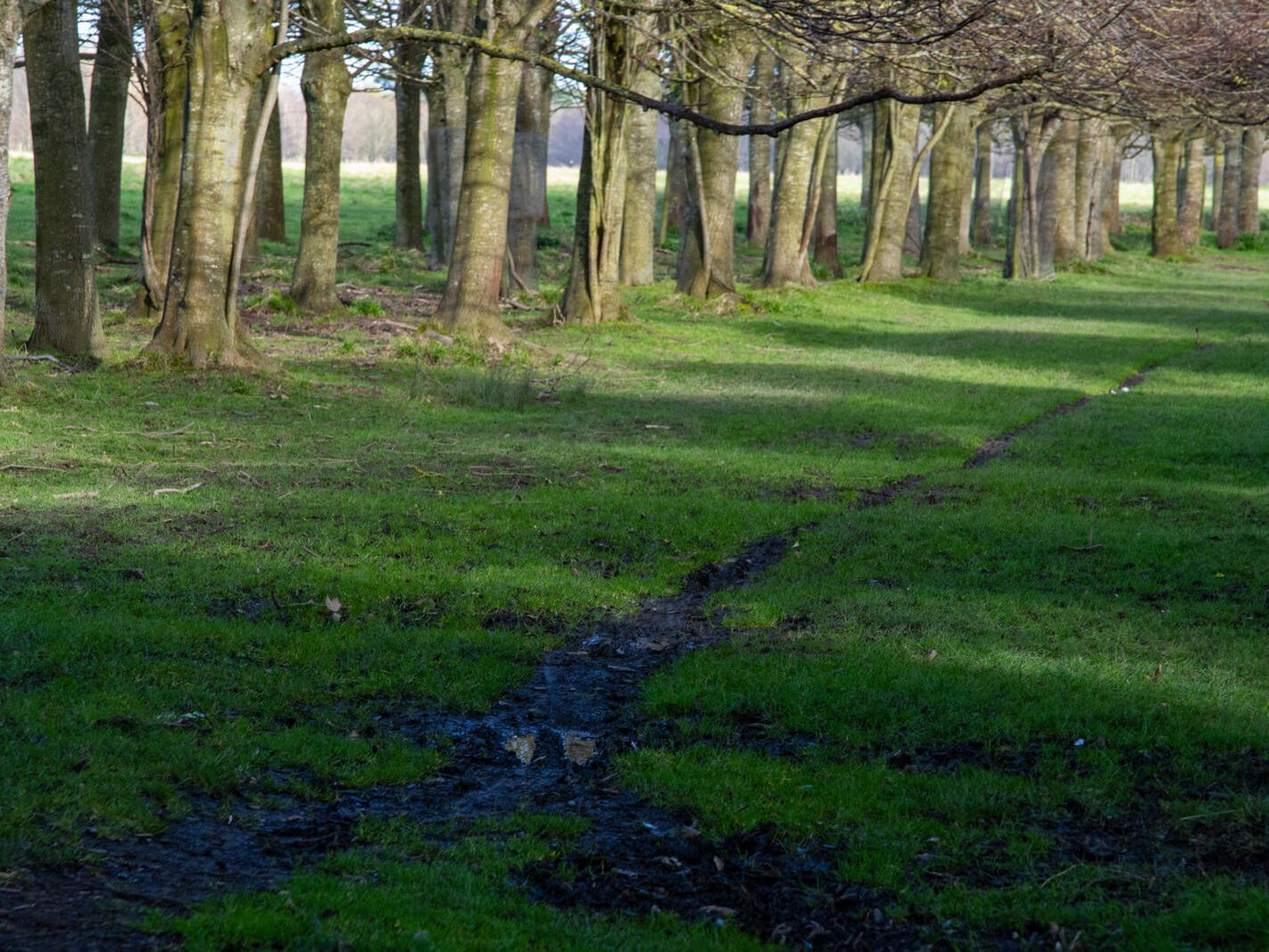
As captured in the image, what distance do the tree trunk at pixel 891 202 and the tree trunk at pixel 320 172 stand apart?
1426cm

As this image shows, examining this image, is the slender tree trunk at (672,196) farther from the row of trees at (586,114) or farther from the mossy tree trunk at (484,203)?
the mossy tree trunk at (484,203)

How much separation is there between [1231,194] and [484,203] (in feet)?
146

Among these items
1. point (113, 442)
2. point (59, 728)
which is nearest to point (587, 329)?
point (113, 442)

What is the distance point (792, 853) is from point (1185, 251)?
47.2 m

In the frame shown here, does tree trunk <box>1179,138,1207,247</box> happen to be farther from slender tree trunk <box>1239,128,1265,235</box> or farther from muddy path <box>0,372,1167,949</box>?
muddy path <box>0,372,1167,949</box>

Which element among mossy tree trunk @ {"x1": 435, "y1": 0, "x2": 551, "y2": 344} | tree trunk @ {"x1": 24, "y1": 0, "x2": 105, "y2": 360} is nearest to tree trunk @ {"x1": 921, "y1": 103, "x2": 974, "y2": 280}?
mossy tree trunk @ {"x1": 435, "y1": 0, "x2": 551, "y2": 344}

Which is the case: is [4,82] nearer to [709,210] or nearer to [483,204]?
[483,204]

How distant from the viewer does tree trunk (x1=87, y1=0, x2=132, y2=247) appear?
21609mm

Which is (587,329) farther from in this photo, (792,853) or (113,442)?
(792,853)

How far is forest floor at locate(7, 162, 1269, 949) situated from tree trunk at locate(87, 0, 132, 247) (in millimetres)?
10688

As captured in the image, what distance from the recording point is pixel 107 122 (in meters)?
23.4

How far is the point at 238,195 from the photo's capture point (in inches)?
531

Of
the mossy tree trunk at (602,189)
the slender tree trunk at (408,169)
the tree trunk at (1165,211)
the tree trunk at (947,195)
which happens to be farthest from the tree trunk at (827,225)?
the tree trunk at (1165,211)

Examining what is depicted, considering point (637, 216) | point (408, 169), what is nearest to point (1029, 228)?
point (637, 216)
